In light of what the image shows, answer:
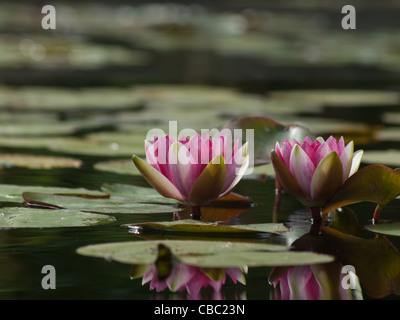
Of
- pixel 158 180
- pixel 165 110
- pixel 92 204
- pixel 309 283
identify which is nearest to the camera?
pixel 309 283

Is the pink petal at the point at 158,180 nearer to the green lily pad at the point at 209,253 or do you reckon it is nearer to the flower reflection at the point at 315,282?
the green lily pad at the point at 209,253

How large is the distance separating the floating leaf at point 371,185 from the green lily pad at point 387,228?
0.18 ft

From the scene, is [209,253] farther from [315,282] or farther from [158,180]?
[158,180]

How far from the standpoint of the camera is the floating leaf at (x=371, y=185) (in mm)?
1569

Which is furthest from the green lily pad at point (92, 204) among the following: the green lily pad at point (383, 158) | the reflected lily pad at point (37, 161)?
the green lily pad at point (383, 158)

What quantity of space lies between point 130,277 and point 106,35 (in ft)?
23.5

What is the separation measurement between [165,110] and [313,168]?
2036mm

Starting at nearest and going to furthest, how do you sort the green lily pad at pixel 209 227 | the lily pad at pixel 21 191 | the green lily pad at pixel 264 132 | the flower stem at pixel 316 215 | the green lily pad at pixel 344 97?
1. the green lily pad at pixel 209 227
2. the flower stem at pixel 316 215
3. the lily pad at pixel 21 191
4. the green lily pad at pixel 264 132
5. the green lily pad at pixel 344 97

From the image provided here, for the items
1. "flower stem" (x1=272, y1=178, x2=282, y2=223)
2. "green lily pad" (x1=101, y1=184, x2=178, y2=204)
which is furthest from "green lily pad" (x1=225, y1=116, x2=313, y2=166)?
"green lily pad" (x1=101, y1=184, x2=178, y2=204)

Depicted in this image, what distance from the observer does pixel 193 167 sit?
1585mm

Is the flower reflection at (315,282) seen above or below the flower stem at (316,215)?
below

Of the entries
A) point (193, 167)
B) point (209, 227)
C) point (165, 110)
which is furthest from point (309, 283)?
point (165, 110)
